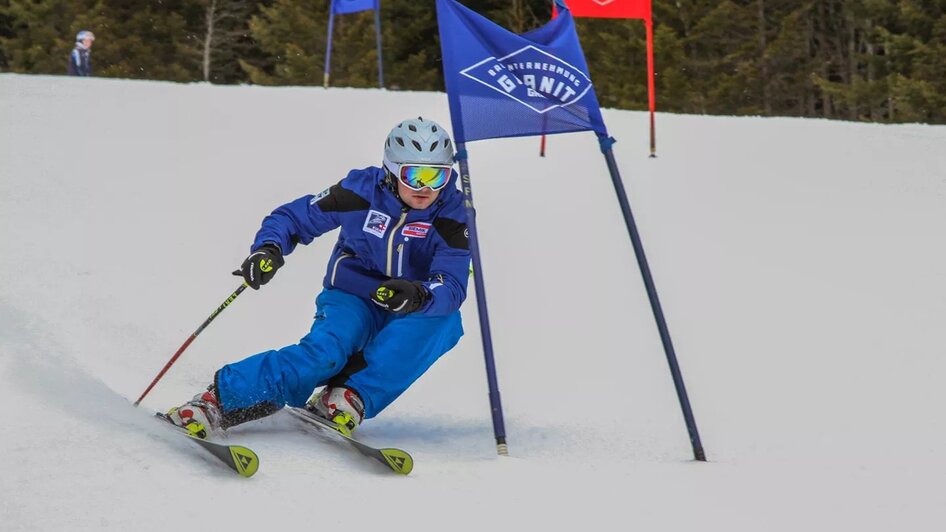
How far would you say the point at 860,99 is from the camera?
26.9m

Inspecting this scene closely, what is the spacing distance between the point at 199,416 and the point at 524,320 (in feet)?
12.6

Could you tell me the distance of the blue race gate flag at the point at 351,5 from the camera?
54.0 feet

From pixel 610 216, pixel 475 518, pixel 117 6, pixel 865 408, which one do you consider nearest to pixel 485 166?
pixel 610 216

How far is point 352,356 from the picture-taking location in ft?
17.5

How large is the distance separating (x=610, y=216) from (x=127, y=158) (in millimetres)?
4411

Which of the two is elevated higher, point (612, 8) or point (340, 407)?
point (612, 8)

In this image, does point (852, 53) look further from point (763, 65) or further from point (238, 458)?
point (238, 458)

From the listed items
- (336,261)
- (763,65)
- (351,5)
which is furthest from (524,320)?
(763,65)

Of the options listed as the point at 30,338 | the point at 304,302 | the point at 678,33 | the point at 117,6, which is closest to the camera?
the point at 30,338

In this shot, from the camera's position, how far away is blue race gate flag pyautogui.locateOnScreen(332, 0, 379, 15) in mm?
16469

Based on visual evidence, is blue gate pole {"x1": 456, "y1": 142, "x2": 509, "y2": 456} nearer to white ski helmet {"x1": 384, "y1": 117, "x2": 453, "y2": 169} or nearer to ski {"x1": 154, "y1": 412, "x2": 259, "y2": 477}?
white ski helmet {"x1": 384, "y1": 117, "x2": 453, "y2": 169}

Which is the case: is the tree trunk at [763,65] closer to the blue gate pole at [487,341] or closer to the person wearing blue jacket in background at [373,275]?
the person wearing blue jacket in background at [373,275]

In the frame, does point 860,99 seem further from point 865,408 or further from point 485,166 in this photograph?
point 865,408

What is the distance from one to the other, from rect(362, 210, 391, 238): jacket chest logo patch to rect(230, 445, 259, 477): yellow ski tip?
5.29ft
